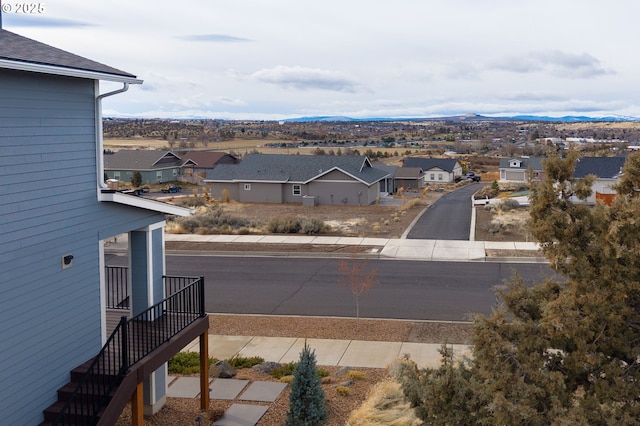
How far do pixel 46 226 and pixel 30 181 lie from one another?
2.25 feet

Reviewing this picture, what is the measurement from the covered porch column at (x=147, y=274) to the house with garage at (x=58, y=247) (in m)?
0.74

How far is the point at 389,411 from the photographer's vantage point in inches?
474

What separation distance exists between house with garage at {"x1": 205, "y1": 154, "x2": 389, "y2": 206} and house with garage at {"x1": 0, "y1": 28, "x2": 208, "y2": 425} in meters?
45.9

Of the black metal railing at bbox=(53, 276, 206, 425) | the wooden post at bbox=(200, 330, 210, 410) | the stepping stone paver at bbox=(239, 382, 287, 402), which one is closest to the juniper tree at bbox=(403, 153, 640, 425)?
the black metal railing at bbox=(53, 276, 206, 425)

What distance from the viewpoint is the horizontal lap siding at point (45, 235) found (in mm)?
8930

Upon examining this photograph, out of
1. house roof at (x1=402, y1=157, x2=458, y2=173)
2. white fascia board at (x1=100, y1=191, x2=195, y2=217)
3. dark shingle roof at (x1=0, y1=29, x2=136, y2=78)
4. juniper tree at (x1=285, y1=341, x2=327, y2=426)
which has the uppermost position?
dark shingle roof at (x1=0, y1=29, x2=136, y2=78)

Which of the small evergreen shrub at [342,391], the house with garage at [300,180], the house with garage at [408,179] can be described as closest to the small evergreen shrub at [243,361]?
the small evergreen shrub at [342,391]

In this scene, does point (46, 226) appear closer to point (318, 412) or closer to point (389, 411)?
point (318, 412)

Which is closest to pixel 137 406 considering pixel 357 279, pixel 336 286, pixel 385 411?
pixel 385 411

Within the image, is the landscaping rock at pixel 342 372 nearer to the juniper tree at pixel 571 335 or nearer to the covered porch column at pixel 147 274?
the covered porch column at pixel 147 274

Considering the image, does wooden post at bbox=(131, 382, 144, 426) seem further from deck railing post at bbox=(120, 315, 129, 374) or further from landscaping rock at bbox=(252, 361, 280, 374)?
landscaping rock at bbox=(252, 361, 280, 374)

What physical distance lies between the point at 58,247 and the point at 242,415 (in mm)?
4912

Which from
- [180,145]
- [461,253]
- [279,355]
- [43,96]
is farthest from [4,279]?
[180,145]

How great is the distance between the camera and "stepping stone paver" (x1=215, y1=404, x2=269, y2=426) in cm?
1232
